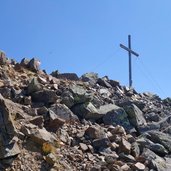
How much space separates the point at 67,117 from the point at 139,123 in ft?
8.97

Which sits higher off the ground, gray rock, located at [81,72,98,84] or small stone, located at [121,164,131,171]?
gray rock, located at [81,72,98,84]

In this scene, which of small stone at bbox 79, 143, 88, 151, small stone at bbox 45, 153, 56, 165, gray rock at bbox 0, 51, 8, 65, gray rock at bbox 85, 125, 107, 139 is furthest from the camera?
gray rock at bbox 0, 51, 8, 65

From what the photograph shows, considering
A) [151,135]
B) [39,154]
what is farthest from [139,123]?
[39,154]

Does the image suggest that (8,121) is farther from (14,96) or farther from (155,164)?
(155,164)

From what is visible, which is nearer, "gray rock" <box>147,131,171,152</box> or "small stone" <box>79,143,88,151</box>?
"small stone" <box>79,143,88,151</box>

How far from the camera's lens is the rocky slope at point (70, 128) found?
37.9 ft

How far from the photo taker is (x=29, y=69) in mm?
17266

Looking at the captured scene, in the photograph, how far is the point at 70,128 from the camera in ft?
44.3

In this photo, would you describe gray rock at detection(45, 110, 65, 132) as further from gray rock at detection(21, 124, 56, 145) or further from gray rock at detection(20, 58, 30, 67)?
gray rock at detection(20, 58, 30, 67)

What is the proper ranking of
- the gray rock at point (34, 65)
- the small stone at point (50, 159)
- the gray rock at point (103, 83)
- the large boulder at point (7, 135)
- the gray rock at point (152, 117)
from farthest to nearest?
the gray rock at point (103, 83) < the gray rock at point (34, 65) < the gray rock at point (152, 117) < the small stone at point (50, 159) < the large boulder at point (7, 135)

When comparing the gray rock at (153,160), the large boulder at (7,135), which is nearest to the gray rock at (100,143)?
the gray rock at (153,160)

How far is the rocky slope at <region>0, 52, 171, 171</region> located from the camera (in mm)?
11548

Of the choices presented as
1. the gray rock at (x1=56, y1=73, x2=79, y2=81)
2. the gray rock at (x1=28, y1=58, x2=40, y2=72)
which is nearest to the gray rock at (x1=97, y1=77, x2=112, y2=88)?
the gray rock at (x1=56, y1=73, x2=79, y2=81)

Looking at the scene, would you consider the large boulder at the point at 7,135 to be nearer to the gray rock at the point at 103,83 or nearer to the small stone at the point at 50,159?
the small stone at the point at 50,159
